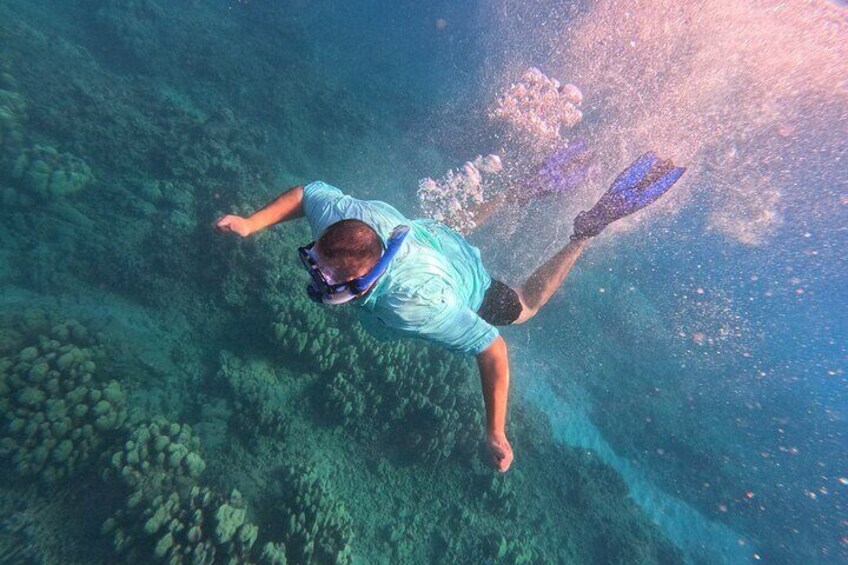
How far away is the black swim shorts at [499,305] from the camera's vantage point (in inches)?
Answer: 190

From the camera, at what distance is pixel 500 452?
3.02 meters

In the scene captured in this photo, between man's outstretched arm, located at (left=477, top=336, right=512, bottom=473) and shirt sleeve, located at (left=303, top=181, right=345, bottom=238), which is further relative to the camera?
man's outstretched arm, located at (left=477, top=336, right=512, bottom=473)

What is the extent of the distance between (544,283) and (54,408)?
225 inches

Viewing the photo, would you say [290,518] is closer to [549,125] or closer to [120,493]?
[120,493]

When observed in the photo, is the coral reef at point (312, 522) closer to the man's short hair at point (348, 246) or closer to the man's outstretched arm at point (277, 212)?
the man's outstretched arm at point (277, 212)

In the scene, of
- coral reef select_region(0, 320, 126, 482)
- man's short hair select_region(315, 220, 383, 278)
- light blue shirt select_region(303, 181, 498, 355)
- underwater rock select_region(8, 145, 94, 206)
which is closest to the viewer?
man's short hair select_region(315, 220, 383, 278)

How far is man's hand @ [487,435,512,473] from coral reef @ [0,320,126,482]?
3.89 m

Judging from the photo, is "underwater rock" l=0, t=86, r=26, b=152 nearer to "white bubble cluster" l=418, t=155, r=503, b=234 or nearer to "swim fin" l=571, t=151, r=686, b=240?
"white bubble cluster" l=418, t=155, r=503, b=234

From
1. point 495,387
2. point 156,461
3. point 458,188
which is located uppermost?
point 458,188

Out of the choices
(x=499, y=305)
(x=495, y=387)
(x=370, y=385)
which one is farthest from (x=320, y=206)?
(x=370, y=385)

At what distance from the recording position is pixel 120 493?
3.88 m

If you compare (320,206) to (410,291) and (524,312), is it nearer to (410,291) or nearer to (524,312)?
(410,291)

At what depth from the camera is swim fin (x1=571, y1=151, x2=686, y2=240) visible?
6.00m

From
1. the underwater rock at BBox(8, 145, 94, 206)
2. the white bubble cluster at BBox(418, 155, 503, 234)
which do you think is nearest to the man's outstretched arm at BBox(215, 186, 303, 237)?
the underwater rock at BBox(8, 145, 94, 206)
